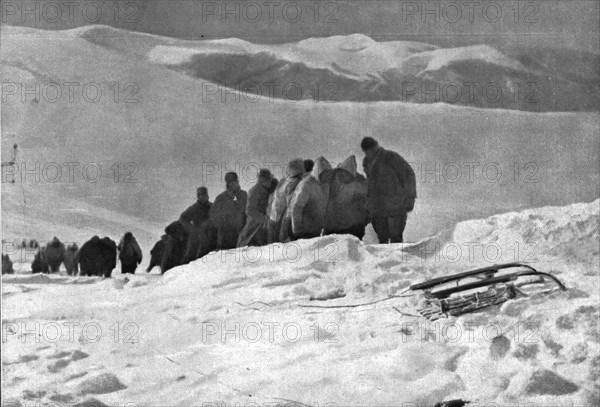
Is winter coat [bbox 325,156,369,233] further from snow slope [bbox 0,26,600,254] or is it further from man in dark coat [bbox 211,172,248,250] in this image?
man in dark coat [bbox 211,172,248,250]

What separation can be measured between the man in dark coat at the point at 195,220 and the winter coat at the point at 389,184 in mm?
1315

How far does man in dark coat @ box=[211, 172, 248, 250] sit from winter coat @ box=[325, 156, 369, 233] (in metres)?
0.70

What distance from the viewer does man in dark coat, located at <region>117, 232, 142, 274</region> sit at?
7.84 metres

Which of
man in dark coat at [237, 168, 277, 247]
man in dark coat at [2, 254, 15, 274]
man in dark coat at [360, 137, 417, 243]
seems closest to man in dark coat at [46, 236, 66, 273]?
man in dark coat at [2, 254, 15, 274]

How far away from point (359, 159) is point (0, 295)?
307cm

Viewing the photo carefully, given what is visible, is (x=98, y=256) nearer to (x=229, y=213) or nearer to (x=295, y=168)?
(x=229, y=213)

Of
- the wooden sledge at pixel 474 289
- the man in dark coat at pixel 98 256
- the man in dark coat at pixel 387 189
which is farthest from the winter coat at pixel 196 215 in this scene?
the wooden sledge at pixel 474 289

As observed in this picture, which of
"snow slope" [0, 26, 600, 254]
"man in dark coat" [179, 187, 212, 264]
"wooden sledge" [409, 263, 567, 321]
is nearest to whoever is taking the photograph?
Answer: "wooden sledge" [409, 263, 567, 321]

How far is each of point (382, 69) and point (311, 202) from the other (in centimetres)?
123

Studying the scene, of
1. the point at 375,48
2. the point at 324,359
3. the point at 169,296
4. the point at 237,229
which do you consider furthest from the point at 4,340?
the point at 375,48

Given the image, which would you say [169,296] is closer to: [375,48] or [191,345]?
[191,345]

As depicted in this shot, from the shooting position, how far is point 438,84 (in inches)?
309

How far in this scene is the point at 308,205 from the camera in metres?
7.78

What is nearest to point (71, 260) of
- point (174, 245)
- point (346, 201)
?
point (174, 245)
